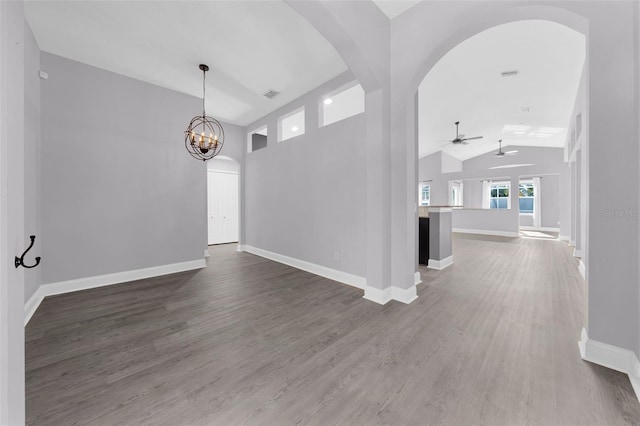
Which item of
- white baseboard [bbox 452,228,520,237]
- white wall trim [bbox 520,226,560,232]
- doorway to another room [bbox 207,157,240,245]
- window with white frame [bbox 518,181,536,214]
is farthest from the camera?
window with white frame [bbox 518,181,536,214]

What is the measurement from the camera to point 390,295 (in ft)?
9.37

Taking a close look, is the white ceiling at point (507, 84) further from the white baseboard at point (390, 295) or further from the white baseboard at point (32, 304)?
the white baseboard at point (32, 304)

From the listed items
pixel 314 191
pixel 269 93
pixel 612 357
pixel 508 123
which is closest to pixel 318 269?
pixel 314 191

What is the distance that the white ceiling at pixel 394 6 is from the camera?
2.57 meters

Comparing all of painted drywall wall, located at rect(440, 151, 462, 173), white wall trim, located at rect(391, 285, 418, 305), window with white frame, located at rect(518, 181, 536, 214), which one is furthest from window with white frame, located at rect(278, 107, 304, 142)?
window with white frame, located at rect(518, 181, 536, 214)

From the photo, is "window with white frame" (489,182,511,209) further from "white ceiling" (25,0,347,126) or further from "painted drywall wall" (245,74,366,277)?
"white ceiling" (25,0,347,126)

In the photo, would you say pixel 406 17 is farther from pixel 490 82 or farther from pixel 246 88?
pixel 490 82

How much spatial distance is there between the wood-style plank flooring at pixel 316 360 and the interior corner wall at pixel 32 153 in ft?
1.40

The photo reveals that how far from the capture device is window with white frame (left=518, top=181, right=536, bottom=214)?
10.8 metres

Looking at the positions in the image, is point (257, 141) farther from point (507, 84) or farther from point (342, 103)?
point (507, 84)

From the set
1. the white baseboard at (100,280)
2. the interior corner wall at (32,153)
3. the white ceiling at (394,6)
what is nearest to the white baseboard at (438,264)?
the white ceiling at (394,6)

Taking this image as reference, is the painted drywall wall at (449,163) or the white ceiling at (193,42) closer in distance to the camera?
the white ceiling at (193,42)

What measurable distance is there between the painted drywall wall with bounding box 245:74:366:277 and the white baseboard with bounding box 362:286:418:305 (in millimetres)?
485

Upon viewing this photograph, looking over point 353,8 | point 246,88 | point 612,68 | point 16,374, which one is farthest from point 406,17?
point 16,374
